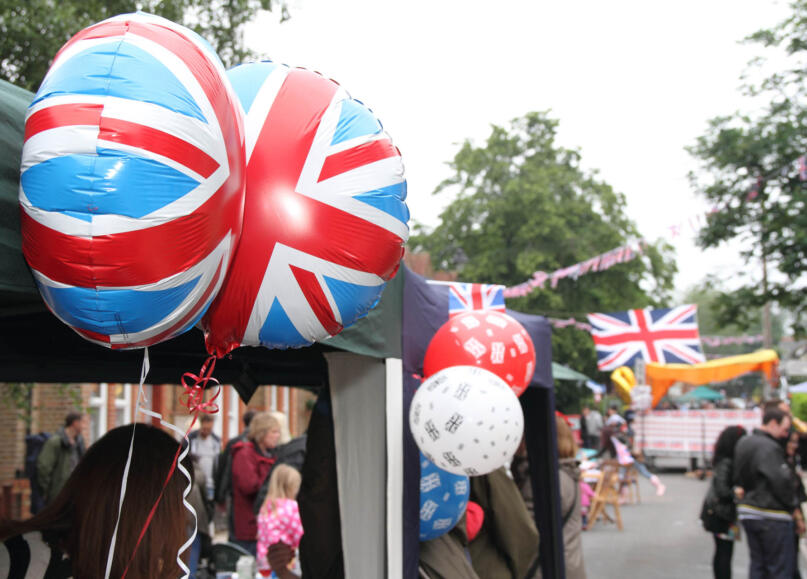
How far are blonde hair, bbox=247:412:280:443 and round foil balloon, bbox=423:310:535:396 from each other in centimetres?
274

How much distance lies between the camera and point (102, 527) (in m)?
2.03

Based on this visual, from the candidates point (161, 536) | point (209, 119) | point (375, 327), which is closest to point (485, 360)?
point (375, 327)

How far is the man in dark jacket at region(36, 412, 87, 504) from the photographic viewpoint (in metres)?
8.42

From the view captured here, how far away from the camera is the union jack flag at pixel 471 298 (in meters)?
4.95

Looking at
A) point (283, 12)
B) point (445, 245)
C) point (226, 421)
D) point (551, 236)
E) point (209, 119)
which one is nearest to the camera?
point (209, 119)

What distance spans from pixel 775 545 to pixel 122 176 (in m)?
6.69

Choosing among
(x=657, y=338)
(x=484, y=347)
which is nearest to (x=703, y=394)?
(x=657, y=338)

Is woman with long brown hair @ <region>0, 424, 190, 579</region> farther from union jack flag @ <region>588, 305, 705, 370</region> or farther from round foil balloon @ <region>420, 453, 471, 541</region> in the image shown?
union jack flag @ <region>588, 305, 705, 370</region>

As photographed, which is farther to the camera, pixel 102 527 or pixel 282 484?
pixel 282 484

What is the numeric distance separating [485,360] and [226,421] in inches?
575

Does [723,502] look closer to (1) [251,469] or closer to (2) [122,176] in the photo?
(1) [251,469]

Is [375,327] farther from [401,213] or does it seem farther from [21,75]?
[21,75]

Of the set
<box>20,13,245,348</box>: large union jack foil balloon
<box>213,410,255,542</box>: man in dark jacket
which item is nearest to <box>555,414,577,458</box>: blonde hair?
<box>213,410,255,542</box>: man in dark jacket

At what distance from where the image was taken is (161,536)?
2.09 meters
